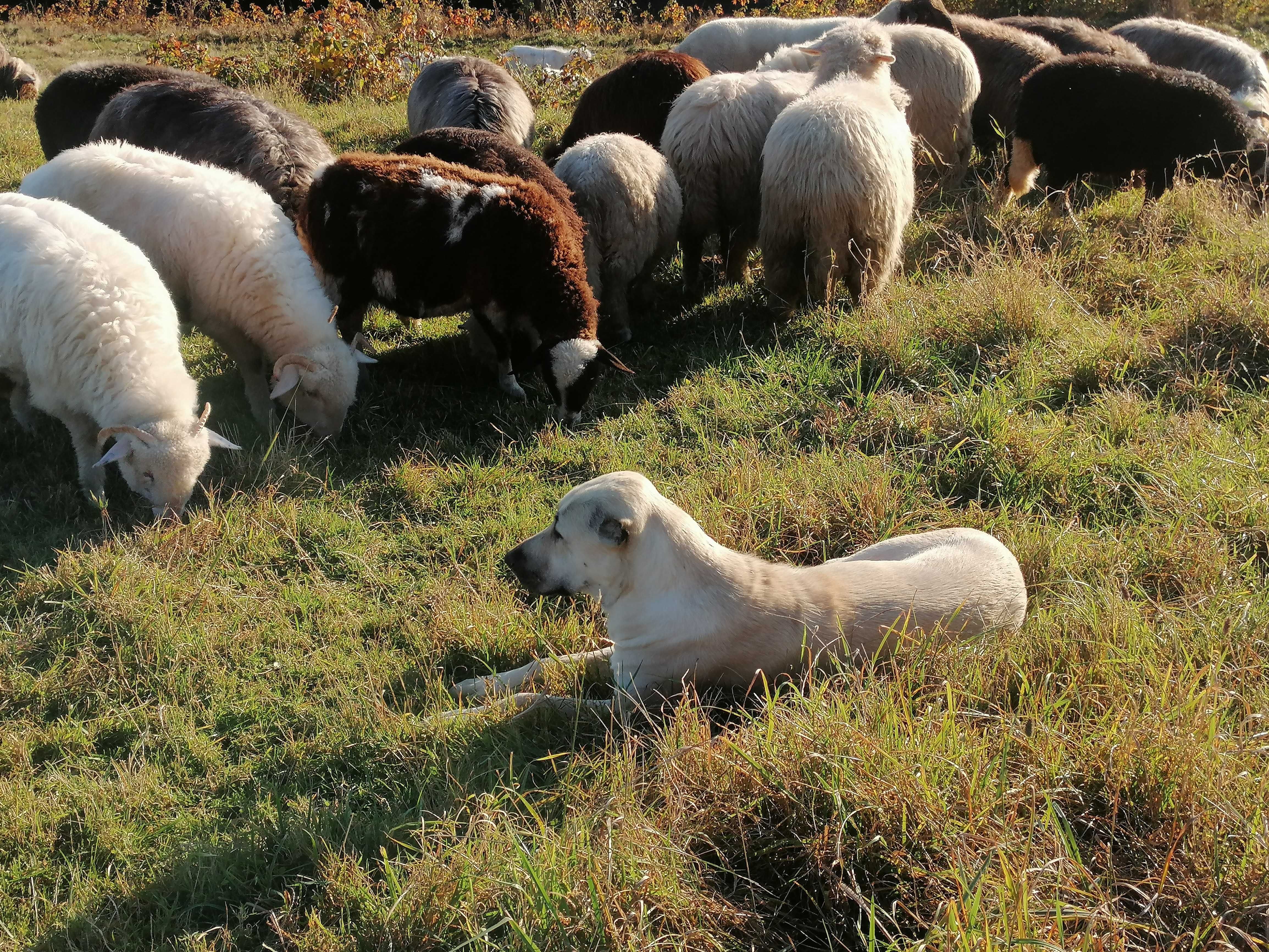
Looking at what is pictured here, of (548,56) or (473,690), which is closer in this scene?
(473,690)

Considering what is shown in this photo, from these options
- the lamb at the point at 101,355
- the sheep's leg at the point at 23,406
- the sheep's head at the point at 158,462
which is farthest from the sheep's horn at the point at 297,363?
the sheep's leg at the point at 23,406

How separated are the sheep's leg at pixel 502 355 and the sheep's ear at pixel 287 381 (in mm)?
1173

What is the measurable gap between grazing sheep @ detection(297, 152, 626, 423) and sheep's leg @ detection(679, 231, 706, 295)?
1388 mm

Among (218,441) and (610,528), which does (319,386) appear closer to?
(218,441)

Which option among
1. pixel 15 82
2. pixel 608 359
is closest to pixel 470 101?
pixel 608 359

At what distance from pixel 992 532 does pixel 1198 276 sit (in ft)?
10.3

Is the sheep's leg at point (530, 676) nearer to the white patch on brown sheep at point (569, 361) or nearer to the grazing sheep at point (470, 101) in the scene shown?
the white patch on brown sheep at point (569, 361)

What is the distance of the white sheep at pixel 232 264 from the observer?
582 cm

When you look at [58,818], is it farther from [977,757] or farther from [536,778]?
[977,757]

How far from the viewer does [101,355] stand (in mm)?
5027

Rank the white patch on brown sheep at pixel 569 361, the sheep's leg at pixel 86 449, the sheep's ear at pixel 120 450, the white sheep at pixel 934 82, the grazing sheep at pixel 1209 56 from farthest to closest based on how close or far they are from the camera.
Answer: the grazing sheep at pixel 1209 56 → the white sheep at pixel 934 82 → the white patch on brown sheep at pixel 569 361 → the sheep's leg at pixel 86 449 → the sheep's ear at pixel 120 450

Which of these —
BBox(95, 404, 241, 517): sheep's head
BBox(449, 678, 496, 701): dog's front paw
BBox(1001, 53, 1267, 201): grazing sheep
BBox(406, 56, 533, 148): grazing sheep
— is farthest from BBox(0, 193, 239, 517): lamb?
BBox(1001, 53, 1267, 201): grazing sheep

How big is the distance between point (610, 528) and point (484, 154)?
14.3ft

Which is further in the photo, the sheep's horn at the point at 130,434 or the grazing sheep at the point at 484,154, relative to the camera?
the grazing sheep at the point at 484,154
